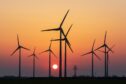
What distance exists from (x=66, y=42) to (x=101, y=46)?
130ft

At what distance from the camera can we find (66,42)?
124 metres

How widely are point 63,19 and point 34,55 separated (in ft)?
213

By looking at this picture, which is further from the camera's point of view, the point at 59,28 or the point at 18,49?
the point at 18,49

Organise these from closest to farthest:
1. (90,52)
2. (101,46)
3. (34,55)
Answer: (101,46), (90,52), (34,55)
